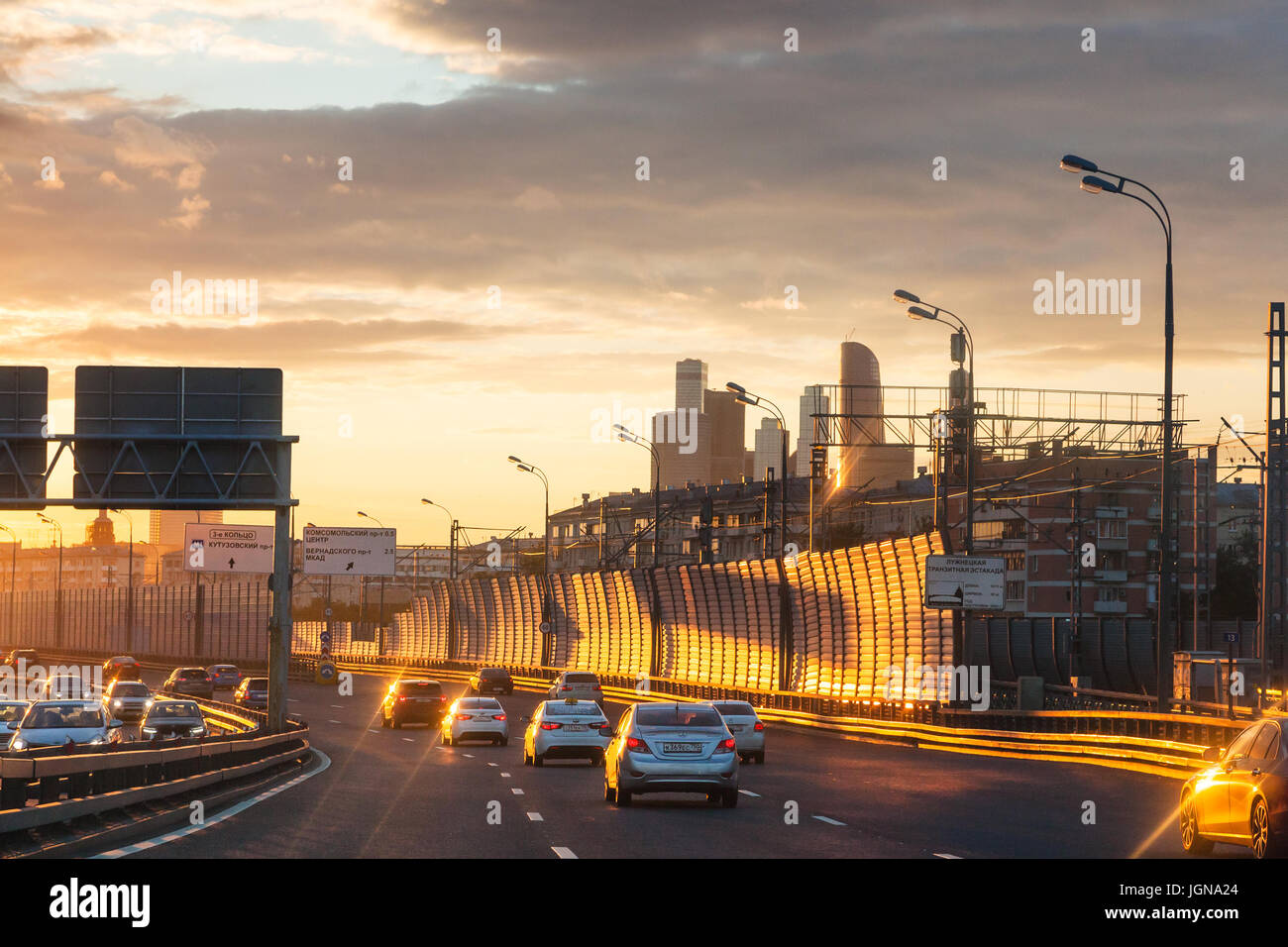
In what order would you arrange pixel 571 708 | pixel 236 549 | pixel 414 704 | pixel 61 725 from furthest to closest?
pixel 236 549 → pixel 414 704 → pixel 571 708 → pixel 61 725

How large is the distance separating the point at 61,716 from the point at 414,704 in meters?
20.6

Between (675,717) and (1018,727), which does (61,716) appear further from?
(1018,727)

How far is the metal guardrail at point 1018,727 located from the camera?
33.7 meters

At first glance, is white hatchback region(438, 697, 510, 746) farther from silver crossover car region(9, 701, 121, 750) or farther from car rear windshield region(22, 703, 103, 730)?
car rear windshield region(22, 703, 103, 730)

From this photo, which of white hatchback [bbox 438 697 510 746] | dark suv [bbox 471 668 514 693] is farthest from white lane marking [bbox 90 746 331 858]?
dark suv [bbox 471 668 514 693]

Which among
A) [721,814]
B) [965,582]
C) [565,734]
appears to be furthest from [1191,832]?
[965,582]

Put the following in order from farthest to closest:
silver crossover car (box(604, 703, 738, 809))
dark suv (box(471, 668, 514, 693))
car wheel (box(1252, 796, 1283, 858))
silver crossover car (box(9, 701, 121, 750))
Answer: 1. dark suv (box(471, 668, 514, 693))
2. silver crossover car (box(9, 701, 121, 750))
3. silver crossover car (box(604, 703, 738, 809))
4. car wheel (box(1252, 796, 1283, 858))

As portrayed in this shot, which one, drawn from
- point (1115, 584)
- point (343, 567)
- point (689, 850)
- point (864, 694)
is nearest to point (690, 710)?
point (689, 850)

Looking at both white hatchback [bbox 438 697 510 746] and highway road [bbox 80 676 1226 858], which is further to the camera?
white hatchback [bbox 438 697 510 746]

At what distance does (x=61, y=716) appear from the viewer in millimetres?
36094

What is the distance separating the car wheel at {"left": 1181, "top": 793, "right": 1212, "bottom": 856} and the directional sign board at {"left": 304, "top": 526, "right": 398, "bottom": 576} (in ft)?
204

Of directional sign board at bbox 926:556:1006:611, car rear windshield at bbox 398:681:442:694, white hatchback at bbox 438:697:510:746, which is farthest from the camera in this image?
car rear windshield at bbox 398:681:442:694

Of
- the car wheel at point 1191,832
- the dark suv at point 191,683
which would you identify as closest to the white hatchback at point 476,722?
the car wheel at point 1191,832

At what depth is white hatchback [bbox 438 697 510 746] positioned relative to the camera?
45156 mm
